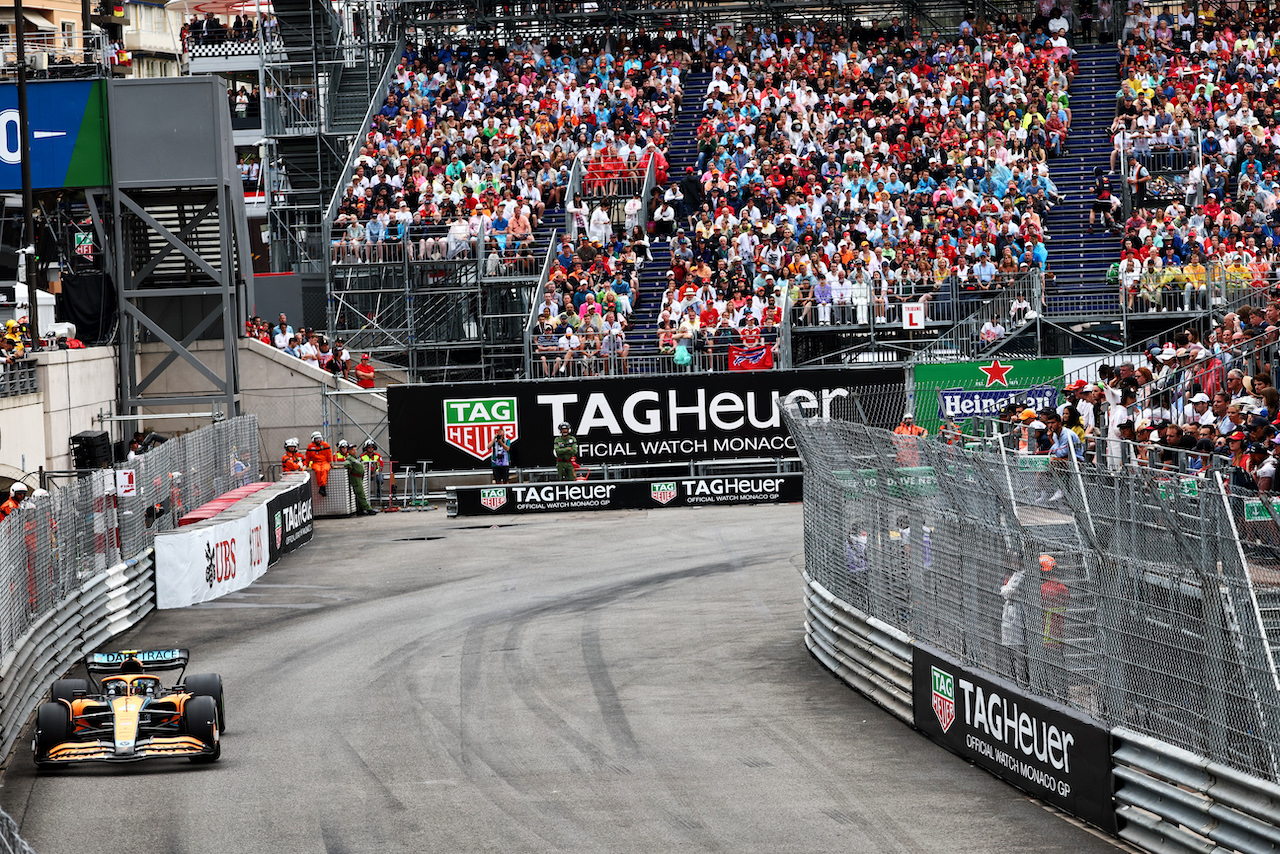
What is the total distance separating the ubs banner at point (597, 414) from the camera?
107ft

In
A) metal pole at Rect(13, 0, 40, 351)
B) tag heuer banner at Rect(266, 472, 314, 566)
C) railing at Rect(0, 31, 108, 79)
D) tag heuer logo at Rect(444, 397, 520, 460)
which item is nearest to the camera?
tag heuer banner at Rect(266, 472, 314, 566)

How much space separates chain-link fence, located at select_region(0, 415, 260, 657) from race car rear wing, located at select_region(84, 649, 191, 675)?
1.18 meters

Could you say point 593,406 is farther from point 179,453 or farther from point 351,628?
point 351,628

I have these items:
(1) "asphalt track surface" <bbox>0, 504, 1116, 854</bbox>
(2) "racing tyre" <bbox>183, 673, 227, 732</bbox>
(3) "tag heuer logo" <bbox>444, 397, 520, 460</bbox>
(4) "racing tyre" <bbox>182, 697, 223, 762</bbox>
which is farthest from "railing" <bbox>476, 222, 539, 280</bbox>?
(4) "racing tyre" <bbox>182, 697, 223, 762</bbox>

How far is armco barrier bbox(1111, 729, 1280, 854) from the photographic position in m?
8.60

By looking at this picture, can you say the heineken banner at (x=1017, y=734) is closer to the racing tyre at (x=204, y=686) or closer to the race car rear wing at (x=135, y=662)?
the racing tyre at (x=204, y=686)

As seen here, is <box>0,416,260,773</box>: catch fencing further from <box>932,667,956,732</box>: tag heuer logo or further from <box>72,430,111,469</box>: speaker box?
<box>932,667,956,732</box>: tag heuer logo

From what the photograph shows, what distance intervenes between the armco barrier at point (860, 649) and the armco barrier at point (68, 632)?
7.11 meters

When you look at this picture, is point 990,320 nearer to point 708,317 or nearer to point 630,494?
point 708,317

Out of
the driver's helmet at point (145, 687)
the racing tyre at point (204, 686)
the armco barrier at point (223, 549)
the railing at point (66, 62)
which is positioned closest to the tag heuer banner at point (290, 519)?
the armco barrier at point (223, 549)

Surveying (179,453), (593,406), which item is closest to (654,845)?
(179,453)

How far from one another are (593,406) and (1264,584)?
25008mm

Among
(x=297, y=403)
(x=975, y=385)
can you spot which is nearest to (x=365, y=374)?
(x=297, y=403)

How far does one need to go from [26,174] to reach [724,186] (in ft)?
48.4
